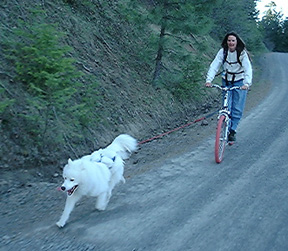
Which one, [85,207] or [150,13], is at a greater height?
[150,13]

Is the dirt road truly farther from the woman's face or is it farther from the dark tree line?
the dark tree line

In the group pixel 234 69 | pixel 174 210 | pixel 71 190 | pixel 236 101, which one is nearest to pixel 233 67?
pixel 234 69

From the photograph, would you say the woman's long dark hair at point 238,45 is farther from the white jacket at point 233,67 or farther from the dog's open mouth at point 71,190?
the dog's open mouth at point 71,190

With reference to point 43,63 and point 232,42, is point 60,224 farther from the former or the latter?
point 232,42

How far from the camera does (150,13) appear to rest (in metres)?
12.1

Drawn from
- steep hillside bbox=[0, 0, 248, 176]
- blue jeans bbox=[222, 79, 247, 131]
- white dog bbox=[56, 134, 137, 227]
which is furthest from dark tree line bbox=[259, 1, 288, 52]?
white dog bbox=[56, 134, 137, 227]

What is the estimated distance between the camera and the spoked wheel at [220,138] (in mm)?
7266

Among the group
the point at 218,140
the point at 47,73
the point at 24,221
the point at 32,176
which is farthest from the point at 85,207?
the point at 218,140

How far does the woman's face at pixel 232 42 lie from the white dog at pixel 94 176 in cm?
317

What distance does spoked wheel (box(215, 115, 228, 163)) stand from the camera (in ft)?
23.8

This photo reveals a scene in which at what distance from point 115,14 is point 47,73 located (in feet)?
29.2

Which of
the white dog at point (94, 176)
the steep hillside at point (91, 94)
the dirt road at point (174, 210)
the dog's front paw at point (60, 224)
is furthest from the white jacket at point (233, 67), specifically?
the dog's front paw at point (60, 224)

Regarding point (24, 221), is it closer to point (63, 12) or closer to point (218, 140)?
point (218, 140)

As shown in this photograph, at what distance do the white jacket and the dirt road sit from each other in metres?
1.69
